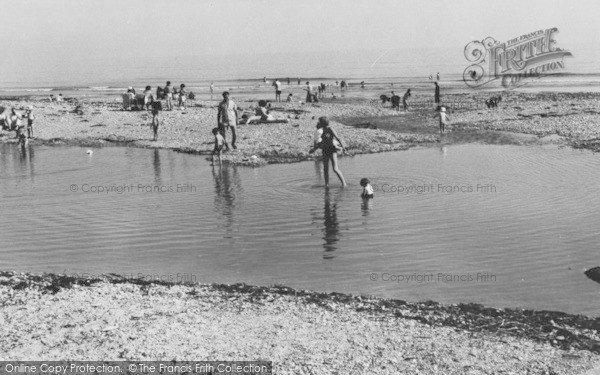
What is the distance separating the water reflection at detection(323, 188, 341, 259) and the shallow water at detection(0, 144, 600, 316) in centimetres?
4

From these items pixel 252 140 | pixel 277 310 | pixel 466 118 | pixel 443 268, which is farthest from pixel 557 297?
pixel 466 118

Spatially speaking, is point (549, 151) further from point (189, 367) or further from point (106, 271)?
point (189, 367)

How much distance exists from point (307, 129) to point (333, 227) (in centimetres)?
1727

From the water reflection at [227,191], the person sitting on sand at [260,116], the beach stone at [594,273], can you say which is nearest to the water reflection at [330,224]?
the water reflection at [227,191]

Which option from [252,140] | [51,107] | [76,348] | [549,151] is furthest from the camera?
[51,107]

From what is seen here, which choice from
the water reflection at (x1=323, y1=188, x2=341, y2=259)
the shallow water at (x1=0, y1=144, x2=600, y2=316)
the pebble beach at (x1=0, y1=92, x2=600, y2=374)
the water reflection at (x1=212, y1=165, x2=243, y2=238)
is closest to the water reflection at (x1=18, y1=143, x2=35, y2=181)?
the shallow water at (x1=0, y1=144, x2=600, y2=316)

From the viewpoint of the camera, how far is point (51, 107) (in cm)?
4328

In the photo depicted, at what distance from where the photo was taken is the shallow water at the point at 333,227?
1174 centimetres

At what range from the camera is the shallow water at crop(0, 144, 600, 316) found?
11742 mm

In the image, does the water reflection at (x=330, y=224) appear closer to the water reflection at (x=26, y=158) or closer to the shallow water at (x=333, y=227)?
the shallow water at (x=333, y=227)

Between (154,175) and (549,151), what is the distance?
47.9 feet

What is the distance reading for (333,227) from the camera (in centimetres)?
1503

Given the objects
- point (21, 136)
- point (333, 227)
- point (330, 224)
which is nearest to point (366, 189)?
point (330, 224)

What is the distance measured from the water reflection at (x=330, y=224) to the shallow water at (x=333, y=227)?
1.7 inches
